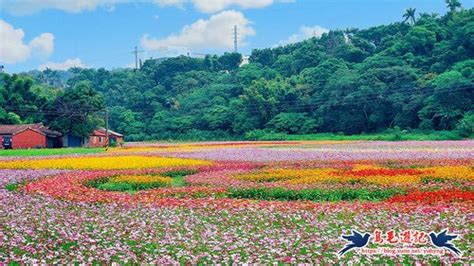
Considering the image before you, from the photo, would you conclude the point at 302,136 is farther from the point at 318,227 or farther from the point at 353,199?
the point at 318,227

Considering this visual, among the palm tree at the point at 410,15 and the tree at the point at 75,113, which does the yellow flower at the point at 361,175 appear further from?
the palm tree at the point at 410,15

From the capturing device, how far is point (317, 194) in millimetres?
12594

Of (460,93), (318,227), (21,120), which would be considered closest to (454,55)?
(460,93)

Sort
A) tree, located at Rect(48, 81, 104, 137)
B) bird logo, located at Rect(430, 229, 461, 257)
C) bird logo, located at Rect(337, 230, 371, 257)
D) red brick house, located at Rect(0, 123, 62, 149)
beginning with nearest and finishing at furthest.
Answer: bird logo, located at Rect(430, 229, 461, 257)
bird logo, located at Rect(337, 230, 371, 257)
red brick house, located at Rect(0, 123, 62, 149)
tree, located at Rect(48, 81, 104, 137)

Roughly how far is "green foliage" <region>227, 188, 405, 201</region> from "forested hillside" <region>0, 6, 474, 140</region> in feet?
128

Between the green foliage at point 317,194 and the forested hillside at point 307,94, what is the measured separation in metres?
38.9

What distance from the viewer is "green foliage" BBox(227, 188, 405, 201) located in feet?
41.0

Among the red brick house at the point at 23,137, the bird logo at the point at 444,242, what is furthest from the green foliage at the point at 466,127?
the bird logo at the point at 444,242

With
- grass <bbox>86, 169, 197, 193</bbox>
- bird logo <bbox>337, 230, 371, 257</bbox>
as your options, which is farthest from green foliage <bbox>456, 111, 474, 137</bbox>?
bird logo <bbox>337, 230, 371, 257</bbox>

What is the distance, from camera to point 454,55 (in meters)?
63.3

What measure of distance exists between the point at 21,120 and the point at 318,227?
5821cm

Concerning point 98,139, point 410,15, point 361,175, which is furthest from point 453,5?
point 361,175

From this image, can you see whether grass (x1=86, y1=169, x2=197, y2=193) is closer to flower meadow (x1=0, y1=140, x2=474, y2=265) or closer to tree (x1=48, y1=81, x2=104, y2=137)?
flower meadow (x1=0, y1=140, x2=474, y2=265)

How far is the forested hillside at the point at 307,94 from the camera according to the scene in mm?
53281
